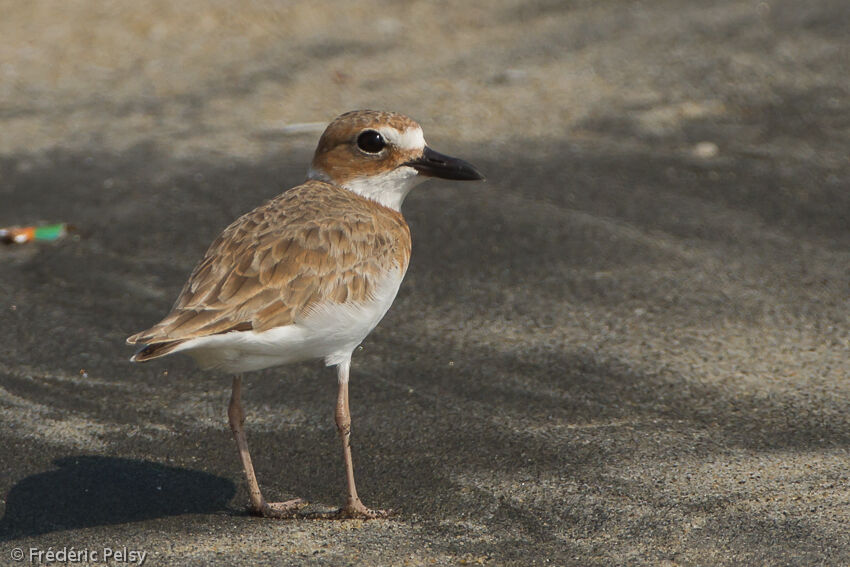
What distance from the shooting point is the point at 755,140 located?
7.76 m

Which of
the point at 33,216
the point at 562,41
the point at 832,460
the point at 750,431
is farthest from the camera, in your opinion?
the point at 562,41

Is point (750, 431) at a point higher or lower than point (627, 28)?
lower

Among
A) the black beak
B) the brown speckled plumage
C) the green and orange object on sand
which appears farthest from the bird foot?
the green and orange object on sand

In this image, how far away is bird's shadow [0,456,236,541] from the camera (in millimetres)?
4258

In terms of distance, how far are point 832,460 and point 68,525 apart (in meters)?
3.09

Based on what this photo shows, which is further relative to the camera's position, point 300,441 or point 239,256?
point 300,441

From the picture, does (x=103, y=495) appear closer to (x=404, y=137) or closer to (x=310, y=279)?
(x=310, y=279)

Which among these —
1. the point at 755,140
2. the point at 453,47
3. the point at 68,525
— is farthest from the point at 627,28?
the point at 68,525

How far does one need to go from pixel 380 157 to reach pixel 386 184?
130mm

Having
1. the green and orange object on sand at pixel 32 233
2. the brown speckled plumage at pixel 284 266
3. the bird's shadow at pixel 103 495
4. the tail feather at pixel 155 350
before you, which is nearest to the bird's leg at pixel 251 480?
the bird's shadow at pixel 103 495

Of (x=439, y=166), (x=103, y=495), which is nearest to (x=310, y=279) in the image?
(x=439, y=166)

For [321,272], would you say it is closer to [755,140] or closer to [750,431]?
[750,431]

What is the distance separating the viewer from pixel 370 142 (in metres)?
4.89

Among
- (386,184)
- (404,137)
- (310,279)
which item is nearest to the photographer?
(310,279)
